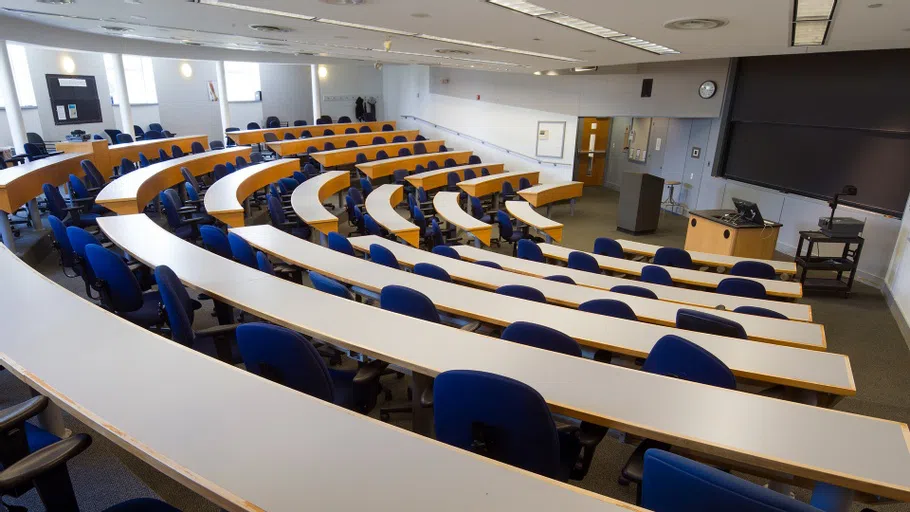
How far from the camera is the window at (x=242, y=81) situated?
1731 cm

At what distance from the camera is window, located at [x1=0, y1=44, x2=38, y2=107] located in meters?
13.3

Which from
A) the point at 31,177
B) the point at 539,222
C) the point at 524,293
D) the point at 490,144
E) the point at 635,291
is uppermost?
the point at 490,144

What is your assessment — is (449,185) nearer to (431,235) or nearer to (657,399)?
(431,235)

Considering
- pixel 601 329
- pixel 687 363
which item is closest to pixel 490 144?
pixel 601 329

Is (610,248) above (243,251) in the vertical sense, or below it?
below

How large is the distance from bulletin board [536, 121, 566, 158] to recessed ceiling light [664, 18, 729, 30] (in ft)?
Result: 26.7

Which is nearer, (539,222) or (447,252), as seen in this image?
(447,252)

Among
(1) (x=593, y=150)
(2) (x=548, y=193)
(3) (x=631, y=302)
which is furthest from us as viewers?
(1) (x=593, y=150)

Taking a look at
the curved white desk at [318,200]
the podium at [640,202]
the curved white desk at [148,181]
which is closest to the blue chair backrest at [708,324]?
the curved white desk at [318,200]

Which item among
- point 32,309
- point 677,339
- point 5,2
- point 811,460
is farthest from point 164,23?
point 811,460

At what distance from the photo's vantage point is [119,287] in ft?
12.1

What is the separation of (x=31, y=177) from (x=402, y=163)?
24.7ft

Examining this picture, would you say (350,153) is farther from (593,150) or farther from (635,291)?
(635,291)

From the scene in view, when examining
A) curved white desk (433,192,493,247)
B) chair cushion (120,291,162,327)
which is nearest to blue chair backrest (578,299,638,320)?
chair cushion (120,291,162,327)
